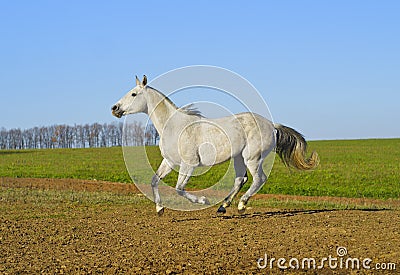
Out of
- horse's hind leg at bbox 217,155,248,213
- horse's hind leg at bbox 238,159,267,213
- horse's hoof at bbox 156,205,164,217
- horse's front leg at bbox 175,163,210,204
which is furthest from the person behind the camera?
horse's hind leg at bbox 217,155,248,213

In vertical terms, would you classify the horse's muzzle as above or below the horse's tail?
above

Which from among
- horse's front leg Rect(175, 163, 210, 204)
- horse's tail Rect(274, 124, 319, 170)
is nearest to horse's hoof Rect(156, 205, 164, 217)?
horse's front leg Rect(175, 163, 210, 204)

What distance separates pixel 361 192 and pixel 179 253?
61.3 ft

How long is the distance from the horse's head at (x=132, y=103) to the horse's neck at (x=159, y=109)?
0.16 m

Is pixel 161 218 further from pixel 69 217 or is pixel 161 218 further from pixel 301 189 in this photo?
pixel 301 189

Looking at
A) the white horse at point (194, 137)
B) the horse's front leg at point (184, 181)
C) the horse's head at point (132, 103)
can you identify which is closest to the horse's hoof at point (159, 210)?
the white horse at point (194, 137)

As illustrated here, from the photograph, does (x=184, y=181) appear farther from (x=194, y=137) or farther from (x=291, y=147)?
(x=291, y=147)

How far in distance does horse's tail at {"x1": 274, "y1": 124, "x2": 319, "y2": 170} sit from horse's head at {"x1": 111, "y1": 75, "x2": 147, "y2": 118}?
3.40m

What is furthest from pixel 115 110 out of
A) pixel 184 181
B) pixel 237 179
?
pixel 237 179

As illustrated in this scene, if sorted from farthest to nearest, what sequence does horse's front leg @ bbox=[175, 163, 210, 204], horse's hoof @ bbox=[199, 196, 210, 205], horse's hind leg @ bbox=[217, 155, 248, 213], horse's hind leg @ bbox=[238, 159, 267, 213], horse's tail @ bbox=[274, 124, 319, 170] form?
horse's tail @ bbox=[274, 124, 319, 170] < horse's hind leg @ bbox=[217, 155, 248, 213] < horse's hind leg @ bbox=[238, 159, 267, 213] < horse's hoof @ bbox=[199, 196, 210, 205] < horse's front leg @ bbox=[175, 163, 210, 204]

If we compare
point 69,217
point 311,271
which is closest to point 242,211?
point 69,217

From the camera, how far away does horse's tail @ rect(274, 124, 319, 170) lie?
13.1 metres

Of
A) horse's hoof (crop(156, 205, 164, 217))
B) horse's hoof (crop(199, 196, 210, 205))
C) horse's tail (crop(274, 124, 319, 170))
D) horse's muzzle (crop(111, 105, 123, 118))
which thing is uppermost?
horse's muzzle (crop(111, 105, 123, 118))

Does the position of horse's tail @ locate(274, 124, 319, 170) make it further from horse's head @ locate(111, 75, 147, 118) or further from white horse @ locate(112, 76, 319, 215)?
horse's head @ locate(111, 75, 147, 118)
